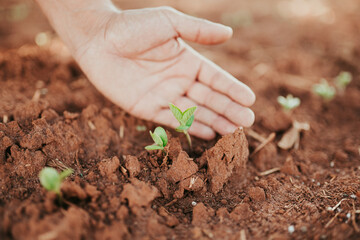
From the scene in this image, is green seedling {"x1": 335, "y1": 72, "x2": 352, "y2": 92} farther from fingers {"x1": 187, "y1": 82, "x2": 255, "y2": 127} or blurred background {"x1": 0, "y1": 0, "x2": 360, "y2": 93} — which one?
fingers {"x1": 187, "y1": 82, "x2": 255, "y2": 127}

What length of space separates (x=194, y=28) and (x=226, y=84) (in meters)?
0.57

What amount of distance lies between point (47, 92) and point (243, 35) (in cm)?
312

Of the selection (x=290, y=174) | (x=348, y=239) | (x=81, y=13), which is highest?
(x=81, y=13)

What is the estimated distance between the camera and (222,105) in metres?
2.36

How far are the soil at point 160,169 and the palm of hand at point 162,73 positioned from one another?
0.20 meters

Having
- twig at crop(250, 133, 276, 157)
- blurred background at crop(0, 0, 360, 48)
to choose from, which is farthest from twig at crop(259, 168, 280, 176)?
blurred background at crop(0, 0, 360, 48)

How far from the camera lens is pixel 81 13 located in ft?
8.13

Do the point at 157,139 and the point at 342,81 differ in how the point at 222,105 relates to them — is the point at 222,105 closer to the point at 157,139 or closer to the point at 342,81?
the point at 157,139

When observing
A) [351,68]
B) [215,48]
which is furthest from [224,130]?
[351,68]

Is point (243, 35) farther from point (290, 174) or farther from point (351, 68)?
point (290, 174)

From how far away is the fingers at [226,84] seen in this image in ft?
7.43

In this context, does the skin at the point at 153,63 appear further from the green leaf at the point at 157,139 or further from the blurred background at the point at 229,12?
the blurred background at the point at 229,12

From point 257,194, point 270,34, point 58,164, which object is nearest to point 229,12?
point 270,34

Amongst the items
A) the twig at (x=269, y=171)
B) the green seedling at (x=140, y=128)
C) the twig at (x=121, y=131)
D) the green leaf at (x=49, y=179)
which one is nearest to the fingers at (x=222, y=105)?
the twig at (x=269, y=171)
